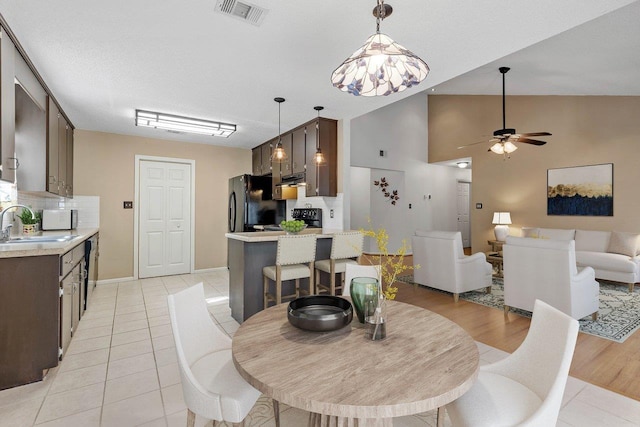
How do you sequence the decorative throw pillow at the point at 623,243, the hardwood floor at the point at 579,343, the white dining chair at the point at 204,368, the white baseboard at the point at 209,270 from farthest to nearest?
1. the white baseboard at the point at 209,270
2. the decorative throw pillow at the point at 623,243
3. the hardwood floor at the point at 579,343
4. the white dining chair at the point at 204,368

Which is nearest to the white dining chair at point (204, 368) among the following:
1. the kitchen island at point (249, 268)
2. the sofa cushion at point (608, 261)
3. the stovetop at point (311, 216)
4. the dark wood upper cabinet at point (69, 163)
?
the kitchen island at point (249, 268)

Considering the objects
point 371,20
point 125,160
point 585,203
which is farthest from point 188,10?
point 585,203

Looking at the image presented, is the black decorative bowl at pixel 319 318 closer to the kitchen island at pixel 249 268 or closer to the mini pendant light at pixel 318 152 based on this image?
the kitchen island at pixel 249 268

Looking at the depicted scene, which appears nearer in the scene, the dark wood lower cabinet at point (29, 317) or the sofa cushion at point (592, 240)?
the dark wood lower cabinet at point (29, 317)

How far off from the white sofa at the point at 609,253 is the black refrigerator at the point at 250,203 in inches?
196

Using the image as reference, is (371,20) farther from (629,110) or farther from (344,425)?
(629,110)

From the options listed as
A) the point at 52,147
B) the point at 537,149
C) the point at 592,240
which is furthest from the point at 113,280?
the point at 537,149

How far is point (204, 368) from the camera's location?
4.76 feet

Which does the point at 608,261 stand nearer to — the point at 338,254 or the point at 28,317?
the point at 338,254

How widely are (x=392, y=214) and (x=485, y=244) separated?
7.25 feet

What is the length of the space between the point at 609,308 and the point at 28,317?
596 cm

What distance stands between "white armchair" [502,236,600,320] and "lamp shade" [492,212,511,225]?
334 centimetres

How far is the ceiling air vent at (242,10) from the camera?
6.29 feet

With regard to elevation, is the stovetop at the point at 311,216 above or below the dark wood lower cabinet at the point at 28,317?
above
